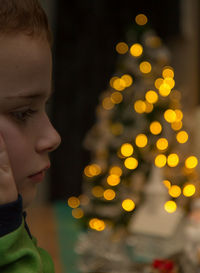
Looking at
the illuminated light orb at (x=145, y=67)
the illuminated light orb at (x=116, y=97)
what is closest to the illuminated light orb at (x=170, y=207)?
the illuminated light orb at (x=116, y=97)

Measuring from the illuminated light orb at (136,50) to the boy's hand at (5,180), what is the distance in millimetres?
2007

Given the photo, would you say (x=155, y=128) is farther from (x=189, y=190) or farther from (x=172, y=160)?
(x=189, y=190)

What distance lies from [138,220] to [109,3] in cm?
226

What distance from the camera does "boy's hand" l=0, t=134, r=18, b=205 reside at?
1.77 feet

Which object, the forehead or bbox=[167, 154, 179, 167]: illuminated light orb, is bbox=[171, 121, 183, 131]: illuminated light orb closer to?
bbox=[167, 154, 179, 167]: illuminated light orb

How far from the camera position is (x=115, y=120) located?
2.50 metres

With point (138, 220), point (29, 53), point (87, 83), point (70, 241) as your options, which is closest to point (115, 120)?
point (138, 220)

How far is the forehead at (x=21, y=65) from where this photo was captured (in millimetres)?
544

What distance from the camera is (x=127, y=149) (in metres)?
2.40

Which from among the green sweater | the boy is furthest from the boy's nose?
the green sweater

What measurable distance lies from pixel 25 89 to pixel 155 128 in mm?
1868

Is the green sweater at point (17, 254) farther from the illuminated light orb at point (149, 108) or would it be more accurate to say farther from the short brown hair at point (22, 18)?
the illuminated light orb at point (149, 108)

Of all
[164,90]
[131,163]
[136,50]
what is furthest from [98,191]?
[136,50]

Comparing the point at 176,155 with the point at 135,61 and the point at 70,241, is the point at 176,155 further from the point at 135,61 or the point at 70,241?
the point at 70,241
